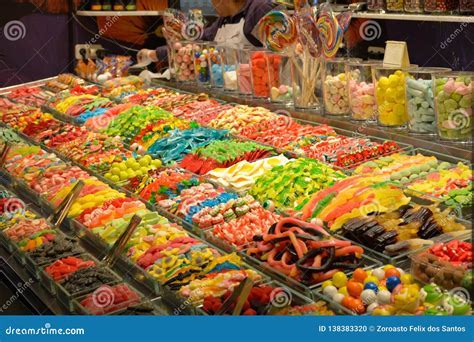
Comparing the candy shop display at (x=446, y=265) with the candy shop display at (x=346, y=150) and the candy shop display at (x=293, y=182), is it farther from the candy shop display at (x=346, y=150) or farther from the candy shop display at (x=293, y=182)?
the candy shop display at (x=346, y=150)

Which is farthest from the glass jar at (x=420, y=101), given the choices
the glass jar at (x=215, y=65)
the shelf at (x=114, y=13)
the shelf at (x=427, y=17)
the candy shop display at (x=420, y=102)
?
the shelf at (x=114, y=13)

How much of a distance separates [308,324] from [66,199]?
4.67 ft

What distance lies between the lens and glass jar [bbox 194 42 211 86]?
4719 millimetres

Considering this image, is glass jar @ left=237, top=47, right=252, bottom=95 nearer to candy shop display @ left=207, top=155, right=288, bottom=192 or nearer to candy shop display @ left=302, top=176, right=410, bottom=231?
candy shop display @ left=207, top=155, right=288, bottom=192

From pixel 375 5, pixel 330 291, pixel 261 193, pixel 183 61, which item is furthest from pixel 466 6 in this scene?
pixel 330 291

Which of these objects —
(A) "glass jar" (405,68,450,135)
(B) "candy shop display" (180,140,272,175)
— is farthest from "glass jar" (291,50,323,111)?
(A) "glass jar" (405,68,450,135)

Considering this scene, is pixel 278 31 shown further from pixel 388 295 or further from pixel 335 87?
pixel 388 295

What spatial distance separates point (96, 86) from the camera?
5.50 m

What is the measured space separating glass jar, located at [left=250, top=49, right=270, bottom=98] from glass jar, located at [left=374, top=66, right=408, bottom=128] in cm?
83

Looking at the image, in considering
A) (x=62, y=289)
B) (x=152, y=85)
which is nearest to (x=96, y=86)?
(x=152, y=85)

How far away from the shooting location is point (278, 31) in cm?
389

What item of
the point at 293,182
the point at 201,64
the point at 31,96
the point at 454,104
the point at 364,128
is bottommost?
the point at 31,96

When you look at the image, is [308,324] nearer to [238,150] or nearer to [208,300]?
[208,300]

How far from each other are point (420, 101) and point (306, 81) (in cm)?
76
